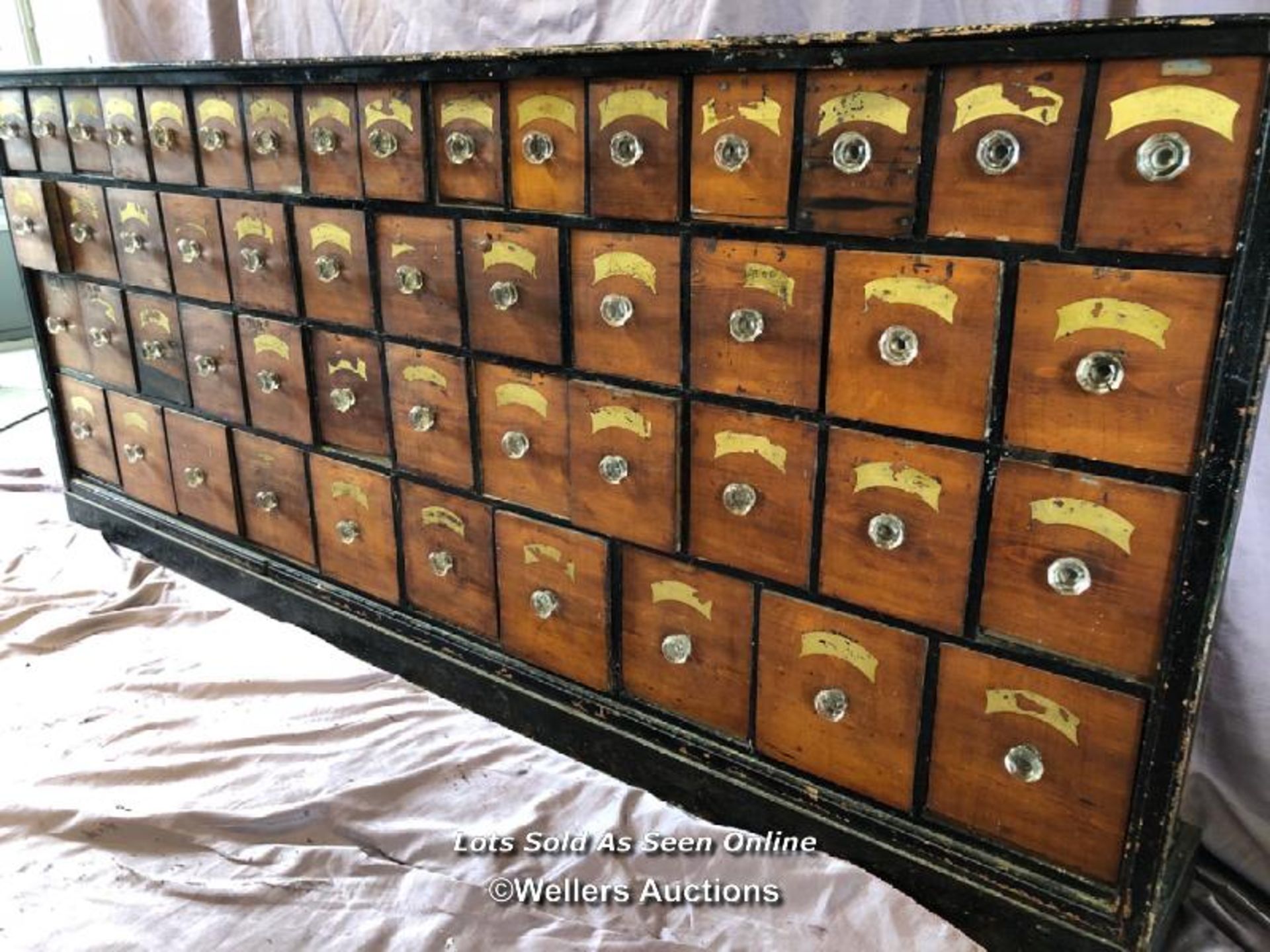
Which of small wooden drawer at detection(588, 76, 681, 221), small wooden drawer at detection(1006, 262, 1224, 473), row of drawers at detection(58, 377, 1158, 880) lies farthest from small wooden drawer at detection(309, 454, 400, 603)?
small wooden drawer at detection(1006, 262, 1224, 473)

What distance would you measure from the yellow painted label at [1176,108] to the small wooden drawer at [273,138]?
138 centimetres

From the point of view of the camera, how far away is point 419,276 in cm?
174

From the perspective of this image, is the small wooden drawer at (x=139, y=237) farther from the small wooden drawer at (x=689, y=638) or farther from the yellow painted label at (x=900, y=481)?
the yellow painted label at (x=900, y=481)

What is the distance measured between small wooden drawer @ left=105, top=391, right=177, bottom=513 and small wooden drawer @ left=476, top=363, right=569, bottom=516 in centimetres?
107

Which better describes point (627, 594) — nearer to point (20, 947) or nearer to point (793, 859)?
point (793, 859)

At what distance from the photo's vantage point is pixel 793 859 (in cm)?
155

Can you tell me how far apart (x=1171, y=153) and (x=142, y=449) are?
2.31 metres

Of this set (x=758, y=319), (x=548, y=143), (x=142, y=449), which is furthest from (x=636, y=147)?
(x=142, y=449)

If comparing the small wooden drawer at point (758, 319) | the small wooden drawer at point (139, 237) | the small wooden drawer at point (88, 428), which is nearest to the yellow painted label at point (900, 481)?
the small wooden drawer at point (758, 319)

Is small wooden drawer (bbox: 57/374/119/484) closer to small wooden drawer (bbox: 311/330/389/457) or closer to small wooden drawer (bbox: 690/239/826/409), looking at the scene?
small wooden drawer (bbox: 311/330/389/457)

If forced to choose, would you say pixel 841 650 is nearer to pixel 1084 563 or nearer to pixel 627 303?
pixel 1084 563

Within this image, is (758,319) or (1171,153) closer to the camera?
(1171,153)

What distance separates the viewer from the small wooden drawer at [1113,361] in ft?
3.55

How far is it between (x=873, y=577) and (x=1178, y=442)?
1.38ft
